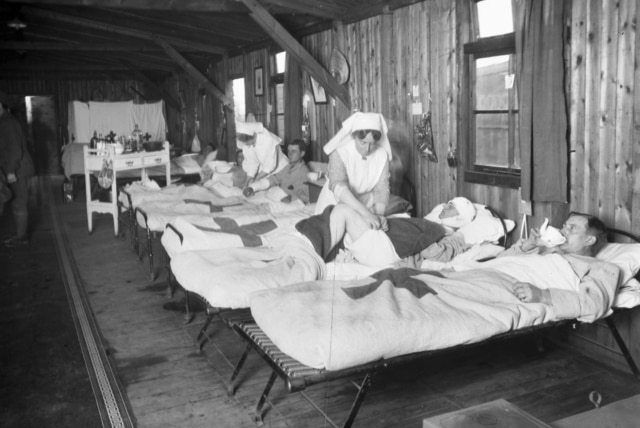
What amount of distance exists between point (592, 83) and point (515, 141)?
32.4 inches

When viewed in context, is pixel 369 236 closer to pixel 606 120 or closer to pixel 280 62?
pixel 606 120

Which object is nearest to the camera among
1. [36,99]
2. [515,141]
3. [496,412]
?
[496,412]

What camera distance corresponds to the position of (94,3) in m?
6.80

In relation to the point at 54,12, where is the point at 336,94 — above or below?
below

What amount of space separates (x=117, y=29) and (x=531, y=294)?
26.9 ft

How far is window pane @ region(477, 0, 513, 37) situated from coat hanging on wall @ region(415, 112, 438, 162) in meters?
0.88

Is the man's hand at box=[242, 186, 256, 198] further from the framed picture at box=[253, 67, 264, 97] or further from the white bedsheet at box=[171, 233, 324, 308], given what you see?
the framed picture at box=[253, 67, 264, 97]

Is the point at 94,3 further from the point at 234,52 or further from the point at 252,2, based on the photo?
the point at 234,52

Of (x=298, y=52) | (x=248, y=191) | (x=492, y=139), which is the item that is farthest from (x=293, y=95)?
(x=492, y=139)

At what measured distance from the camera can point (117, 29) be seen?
9562mm

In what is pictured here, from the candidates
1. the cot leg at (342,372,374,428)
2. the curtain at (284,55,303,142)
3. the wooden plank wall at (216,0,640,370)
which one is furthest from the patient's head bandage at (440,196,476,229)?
the curtain at (284,55,303,142)

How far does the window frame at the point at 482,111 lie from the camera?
14.9 ft

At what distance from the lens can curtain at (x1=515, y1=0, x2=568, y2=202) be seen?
13.0ft

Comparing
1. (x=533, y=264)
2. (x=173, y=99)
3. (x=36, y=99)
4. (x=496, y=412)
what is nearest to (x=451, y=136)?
(x=533, y=264)
